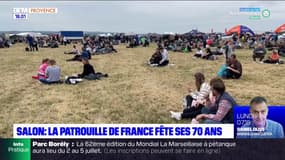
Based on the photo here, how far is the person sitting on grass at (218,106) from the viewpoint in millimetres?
5586

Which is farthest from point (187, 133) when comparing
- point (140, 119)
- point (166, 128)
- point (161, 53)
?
point (161, 53)

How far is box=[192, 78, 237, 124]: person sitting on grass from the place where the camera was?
18.3ft

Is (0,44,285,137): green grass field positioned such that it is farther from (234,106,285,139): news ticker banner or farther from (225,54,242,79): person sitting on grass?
(234,106,285,139): news ticker banner

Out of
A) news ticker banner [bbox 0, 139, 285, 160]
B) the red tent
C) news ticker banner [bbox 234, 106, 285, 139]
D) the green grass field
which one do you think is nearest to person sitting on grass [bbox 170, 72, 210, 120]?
the green grass field

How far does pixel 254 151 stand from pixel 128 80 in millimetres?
8014

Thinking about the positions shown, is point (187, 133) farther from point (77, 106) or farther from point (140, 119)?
point (77, 106)

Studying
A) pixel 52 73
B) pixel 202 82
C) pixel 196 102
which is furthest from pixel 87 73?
pixel 196 102

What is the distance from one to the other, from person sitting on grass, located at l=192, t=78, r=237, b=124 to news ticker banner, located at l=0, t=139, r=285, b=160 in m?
0.53

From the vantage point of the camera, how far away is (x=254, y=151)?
16.3ft

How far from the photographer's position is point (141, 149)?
16.6 feet

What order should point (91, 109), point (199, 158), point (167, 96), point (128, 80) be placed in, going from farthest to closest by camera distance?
1. point (128, 80)
2. point (167, 96)
3. point (91, 109)
4. point (199, 158)

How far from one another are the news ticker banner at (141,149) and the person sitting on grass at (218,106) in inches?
21.0

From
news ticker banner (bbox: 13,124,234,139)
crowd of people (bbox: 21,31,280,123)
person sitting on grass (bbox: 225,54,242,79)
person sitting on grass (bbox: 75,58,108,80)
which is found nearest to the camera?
news ticker banner (bbox: 13,124,234,139)

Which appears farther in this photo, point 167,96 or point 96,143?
point 167,96
